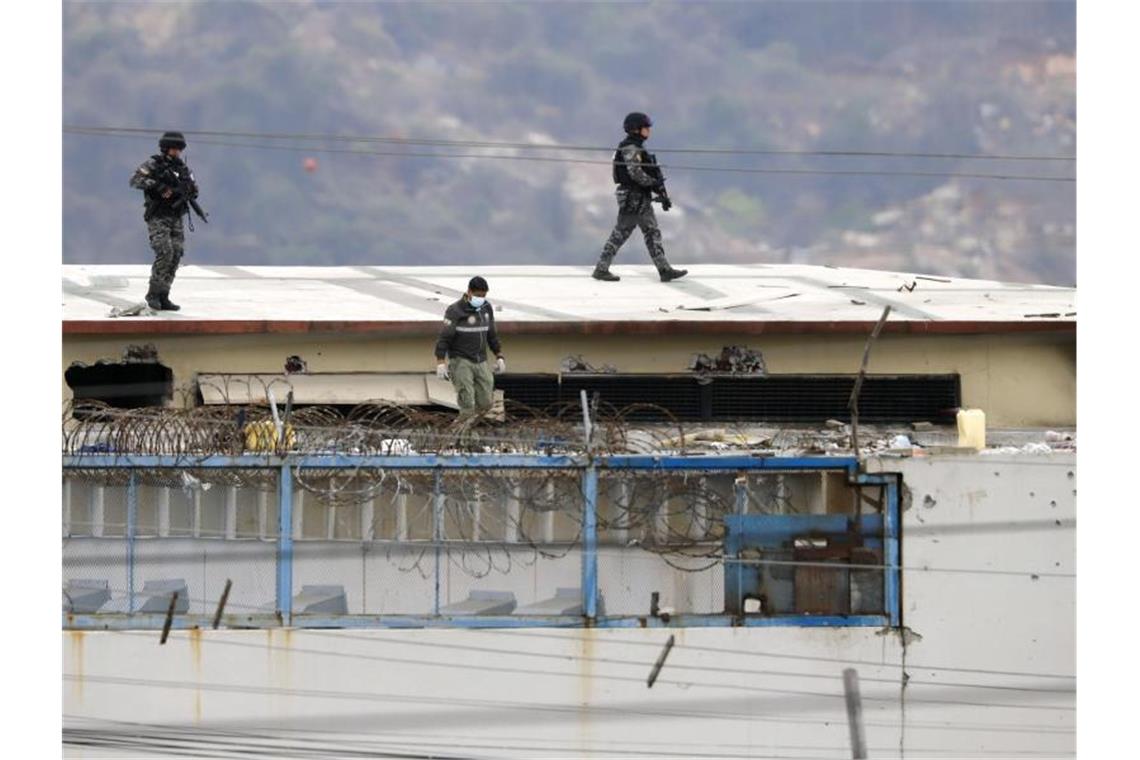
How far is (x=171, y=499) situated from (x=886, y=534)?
603 cm

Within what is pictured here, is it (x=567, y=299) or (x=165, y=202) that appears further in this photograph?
(x=567, y=299)

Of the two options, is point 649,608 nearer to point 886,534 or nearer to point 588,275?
point 886,534

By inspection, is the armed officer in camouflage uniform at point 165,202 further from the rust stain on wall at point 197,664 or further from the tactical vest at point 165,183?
the rust stain on wall at point 197,664

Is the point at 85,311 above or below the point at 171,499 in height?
above

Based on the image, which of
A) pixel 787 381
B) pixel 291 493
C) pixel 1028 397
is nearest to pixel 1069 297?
pixel 1028 397

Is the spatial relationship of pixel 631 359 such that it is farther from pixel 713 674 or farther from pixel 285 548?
pixel 285 548

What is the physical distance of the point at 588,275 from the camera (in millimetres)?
22766

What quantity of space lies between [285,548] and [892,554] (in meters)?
4.95

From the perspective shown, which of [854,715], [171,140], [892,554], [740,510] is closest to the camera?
[854,715]

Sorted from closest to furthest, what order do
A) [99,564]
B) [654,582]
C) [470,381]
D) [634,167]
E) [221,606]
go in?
1. [221,606]
2. [654,582]
3. [99,564]
4. [470,381]
5. [634,167]

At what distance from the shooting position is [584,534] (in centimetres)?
1486

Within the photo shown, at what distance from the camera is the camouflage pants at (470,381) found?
16.3 meters

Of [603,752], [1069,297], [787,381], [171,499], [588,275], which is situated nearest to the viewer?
[603,752]

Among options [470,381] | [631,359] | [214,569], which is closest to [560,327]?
[631,359]
